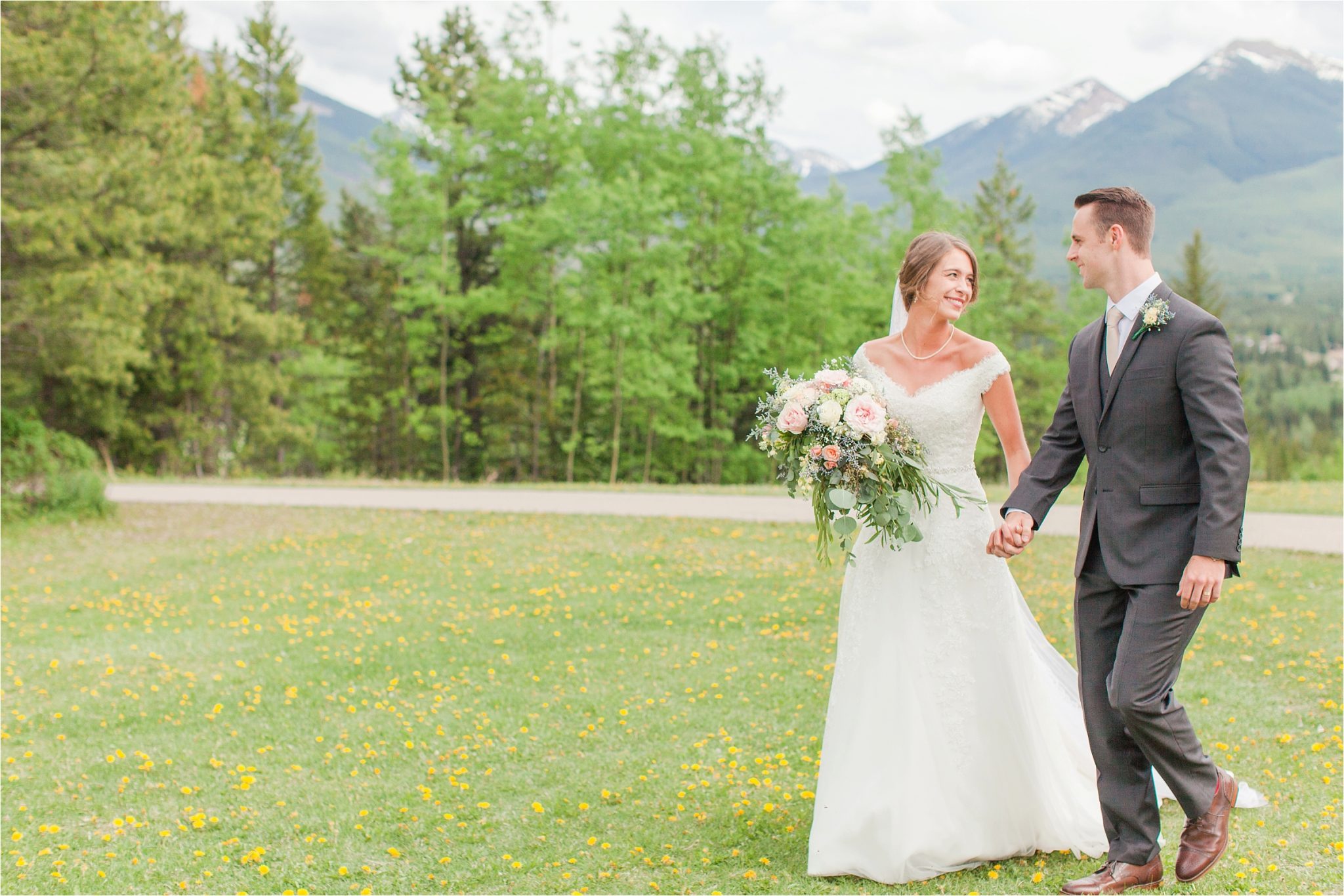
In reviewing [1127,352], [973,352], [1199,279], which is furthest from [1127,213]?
[1199,279]

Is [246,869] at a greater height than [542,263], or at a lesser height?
lesser

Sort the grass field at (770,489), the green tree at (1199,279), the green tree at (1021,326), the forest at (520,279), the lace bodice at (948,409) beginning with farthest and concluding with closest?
the green tree at (1199,279) → the green tree at (1021,326) → the forest at (520,279) → the grass field at (770,489) → the lace bodice at (948,409)

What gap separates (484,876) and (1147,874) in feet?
9.21

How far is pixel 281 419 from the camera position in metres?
37.2

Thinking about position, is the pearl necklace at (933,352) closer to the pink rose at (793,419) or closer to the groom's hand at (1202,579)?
the pink rose at (793,419)

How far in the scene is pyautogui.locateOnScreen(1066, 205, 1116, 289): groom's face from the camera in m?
3.88

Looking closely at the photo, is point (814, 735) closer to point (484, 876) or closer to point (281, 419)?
point (484, 876)

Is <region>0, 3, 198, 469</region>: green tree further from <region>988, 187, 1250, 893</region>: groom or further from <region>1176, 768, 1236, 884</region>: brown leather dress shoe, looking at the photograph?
<region>1176, 768, 1236, 884</region>: brown leather dress shoe

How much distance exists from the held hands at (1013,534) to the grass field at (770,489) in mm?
10320

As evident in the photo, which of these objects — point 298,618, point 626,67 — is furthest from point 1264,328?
point 298,618

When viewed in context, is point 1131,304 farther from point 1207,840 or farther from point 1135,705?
point 1207,840

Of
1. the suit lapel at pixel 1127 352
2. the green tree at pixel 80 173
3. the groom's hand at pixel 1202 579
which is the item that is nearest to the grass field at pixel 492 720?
the groom's hand at pixel 1202 579

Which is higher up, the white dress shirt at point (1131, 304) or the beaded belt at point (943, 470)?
the white dress shirt at point (1131, 304)

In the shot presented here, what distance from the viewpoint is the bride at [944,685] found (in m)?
4.30
